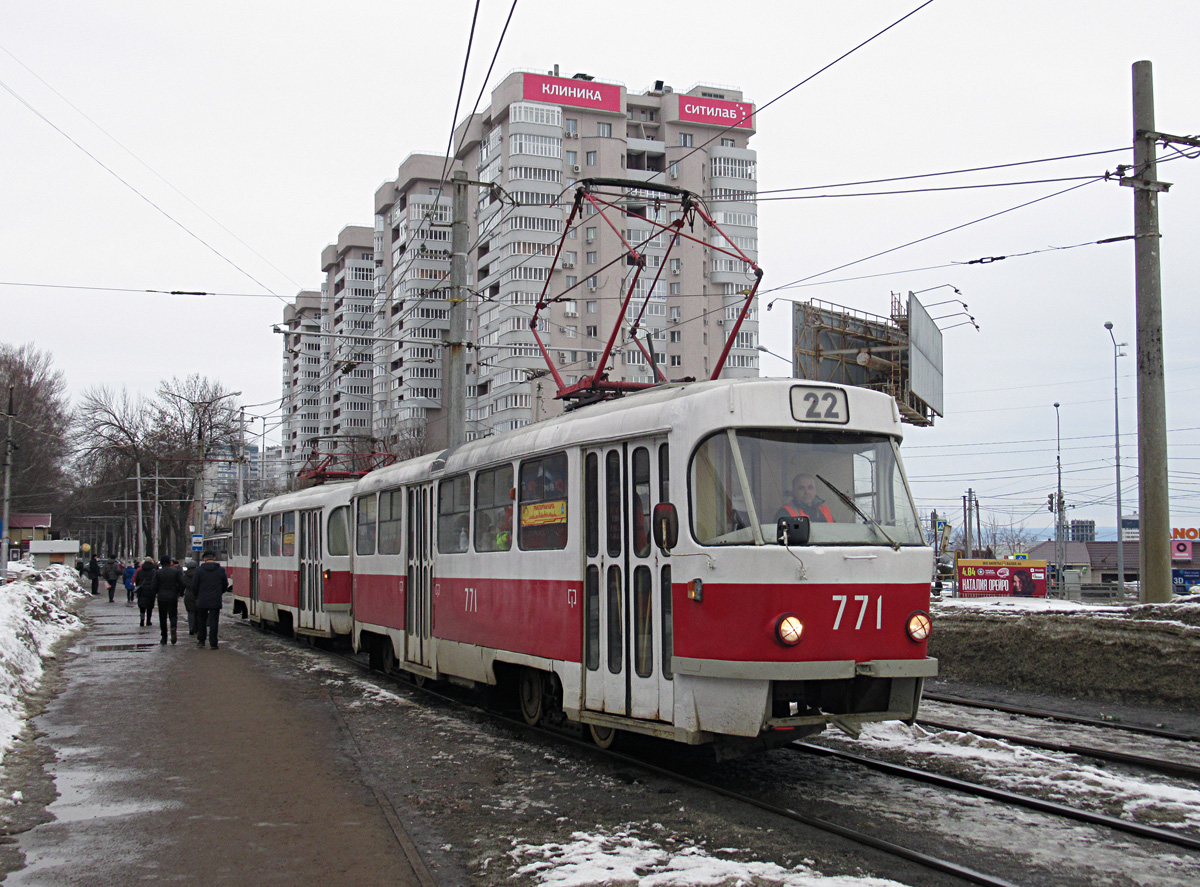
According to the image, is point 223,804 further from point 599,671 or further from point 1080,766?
point 1080,766

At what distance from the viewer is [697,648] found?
7.11 metres

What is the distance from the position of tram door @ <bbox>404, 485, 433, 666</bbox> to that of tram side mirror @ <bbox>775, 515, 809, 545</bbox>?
20.6ft

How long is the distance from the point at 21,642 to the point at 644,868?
11967 millimetres

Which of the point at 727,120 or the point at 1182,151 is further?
the point at 727,120

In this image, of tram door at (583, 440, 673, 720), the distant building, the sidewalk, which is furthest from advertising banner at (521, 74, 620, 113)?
the distant building

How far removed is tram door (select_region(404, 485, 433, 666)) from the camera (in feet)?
41.0

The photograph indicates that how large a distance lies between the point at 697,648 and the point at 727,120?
278ft

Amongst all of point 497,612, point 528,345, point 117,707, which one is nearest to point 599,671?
point 497,612

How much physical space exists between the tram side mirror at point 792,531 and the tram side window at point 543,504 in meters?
2.39

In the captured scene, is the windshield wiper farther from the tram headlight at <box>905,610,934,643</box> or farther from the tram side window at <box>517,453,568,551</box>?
the tram side window at <box>517,453,568,551</box>

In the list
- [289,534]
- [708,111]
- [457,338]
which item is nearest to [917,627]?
[457,338]

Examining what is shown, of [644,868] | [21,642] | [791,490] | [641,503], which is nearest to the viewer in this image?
[644,868]

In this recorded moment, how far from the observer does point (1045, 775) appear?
25.3 ft

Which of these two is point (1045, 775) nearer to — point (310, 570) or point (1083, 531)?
point (310, 570)
